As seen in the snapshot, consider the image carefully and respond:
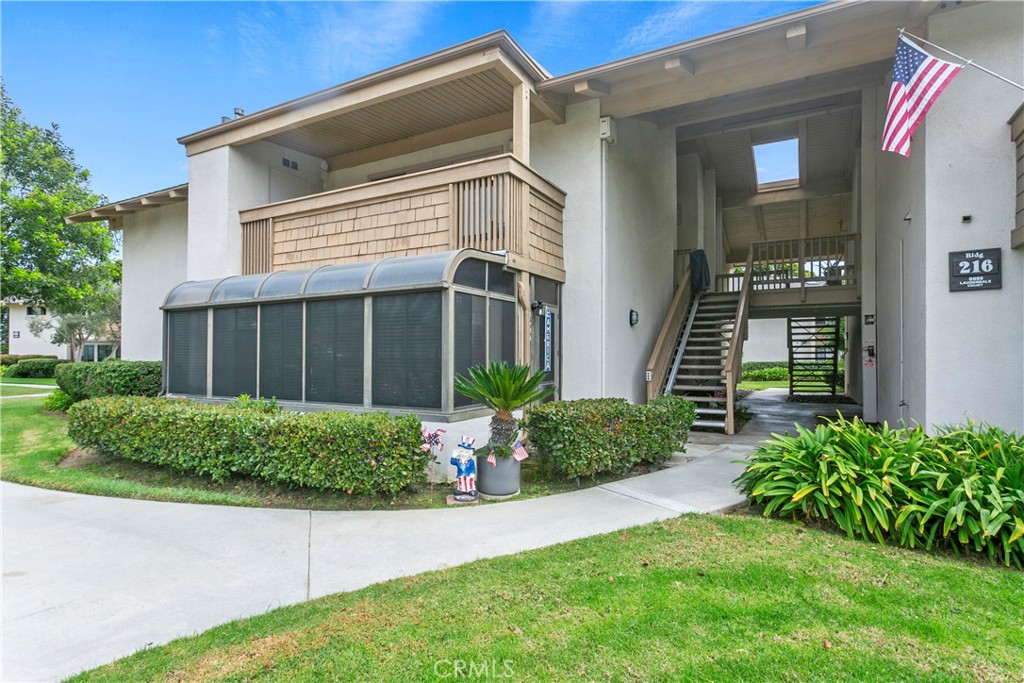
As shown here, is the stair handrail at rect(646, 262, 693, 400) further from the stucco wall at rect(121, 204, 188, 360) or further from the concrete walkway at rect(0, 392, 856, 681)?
the stucco wall at rect(121, 204, 188, 360)

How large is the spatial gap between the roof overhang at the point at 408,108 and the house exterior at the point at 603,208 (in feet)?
0.15

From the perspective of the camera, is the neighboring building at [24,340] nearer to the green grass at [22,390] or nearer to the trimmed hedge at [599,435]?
the green grass at [22,390]

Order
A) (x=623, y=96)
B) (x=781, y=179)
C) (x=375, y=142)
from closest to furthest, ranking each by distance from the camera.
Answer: (x=623, y=96) → (x=375, y=142) → (x=781, y=179)

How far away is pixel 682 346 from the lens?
10.8 meters

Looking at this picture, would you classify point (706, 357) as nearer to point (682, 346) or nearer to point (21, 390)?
point (682, 346)

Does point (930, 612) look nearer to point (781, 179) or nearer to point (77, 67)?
point (781, 179)

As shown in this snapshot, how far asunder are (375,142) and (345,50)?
2.18 metres

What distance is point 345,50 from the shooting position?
431 inches

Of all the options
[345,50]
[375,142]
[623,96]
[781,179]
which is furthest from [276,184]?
[781,179]

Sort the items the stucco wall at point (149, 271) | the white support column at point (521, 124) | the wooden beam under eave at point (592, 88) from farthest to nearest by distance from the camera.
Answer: the stucco wall at point (149, 271) → the wooden beam under eave at point (592, 88) → the white support column at point (521, 124)

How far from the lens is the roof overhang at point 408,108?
7.35 meters

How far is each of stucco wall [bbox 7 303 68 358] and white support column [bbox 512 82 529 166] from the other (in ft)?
129

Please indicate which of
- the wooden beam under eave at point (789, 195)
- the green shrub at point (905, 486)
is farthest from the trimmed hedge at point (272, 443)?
the wooden beam under eave at point (789, 195)

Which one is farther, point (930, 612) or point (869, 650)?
point (930, 612)
